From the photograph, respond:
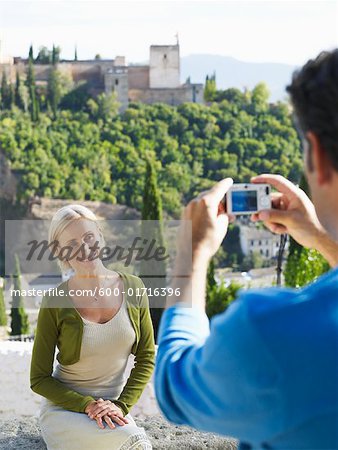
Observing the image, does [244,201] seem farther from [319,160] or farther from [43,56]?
[43,56]

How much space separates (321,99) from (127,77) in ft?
134

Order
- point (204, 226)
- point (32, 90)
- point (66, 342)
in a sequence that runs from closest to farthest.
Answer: point (204, 226) < point (66, 342) < point (32, 90)

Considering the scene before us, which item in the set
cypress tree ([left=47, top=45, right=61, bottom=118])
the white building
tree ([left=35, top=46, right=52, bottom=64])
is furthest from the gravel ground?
tree ([left=35, top=46, right=52, bottom=64])

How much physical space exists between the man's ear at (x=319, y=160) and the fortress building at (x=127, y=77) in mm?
38665

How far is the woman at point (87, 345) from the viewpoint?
1.69 meters

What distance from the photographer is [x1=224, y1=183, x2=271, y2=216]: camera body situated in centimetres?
88

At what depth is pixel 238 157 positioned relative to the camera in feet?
110

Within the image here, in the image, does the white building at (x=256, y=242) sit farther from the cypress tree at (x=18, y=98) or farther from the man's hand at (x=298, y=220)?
the man's hand at (x=298, y=220)

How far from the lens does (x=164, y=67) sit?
42406 millimetres

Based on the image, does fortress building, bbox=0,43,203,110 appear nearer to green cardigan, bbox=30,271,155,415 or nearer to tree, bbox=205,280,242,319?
tree, bbox=205,280,242,319

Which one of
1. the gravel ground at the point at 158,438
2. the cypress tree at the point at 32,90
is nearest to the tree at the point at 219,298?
the gravel ground at the point at 158,438

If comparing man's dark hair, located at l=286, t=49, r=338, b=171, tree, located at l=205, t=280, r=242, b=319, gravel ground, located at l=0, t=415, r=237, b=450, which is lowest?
tree, located at l=205, t=280, r=242, b=319

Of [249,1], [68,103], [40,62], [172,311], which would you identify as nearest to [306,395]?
[172,311]

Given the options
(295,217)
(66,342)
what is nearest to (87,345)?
(66,342)
